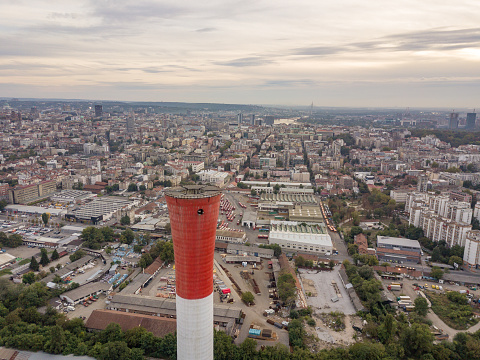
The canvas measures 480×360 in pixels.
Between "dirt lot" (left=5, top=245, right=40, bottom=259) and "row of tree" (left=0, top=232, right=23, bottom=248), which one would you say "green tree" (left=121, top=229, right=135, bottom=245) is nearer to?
"dirt lot" (left=5, top=245, right=40, bottom=259)

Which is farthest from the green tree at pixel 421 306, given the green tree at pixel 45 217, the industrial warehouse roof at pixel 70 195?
the industrial warehouse roof at pixel 70 195

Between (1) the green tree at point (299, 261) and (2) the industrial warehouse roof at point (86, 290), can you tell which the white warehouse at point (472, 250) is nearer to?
(1) the green tree at point (299, 261)

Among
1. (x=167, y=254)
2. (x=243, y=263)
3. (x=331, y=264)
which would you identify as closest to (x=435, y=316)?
(x=331, y=264)

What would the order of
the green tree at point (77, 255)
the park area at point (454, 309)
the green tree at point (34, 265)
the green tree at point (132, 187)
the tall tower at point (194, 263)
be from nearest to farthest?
the tall tower at point (194, 263)
the park area at point (454, 309)
the green tree at point (34, 265)
the green tree at point (77, 255)
the green tree at point (132, 187)

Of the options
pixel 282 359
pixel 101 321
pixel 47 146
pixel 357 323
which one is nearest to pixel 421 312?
pixel 357 323

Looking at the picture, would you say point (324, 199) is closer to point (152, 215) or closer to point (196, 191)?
point (152, 215)

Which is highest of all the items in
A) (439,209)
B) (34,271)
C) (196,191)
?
(196,191)

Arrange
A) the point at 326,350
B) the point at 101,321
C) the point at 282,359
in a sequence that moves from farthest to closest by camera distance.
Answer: the point at 101,321 → the point at 326,350 → the point at 282,359
